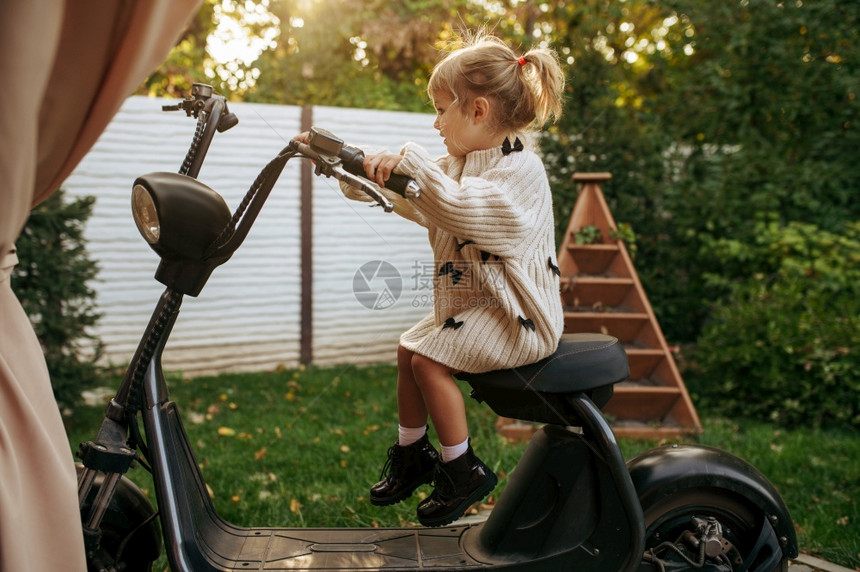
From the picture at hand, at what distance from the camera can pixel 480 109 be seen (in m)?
1.84

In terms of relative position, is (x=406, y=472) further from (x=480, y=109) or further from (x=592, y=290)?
(x=592, y=290)

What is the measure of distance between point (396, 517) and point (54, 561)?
147cm

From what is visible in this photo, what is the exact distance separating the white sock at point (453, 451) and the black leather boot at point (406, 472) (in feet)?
0.44

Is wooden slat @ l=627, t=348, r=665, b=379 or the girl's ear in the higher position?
the girl's ear

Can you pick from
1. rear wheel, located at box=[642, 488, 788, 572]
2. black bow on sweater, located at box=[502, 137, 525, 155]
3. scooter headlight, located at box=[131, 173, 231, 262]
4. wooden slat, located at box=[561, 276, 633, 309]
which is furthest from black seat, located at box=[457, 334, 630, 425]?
Result: wooden slat, located at box=[561, 276, 633, 309]

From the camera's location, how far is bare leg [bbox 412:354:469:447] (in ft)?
5.92

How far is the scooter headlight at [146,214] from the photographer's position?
156cm

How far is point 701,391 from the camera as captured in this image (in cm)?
435

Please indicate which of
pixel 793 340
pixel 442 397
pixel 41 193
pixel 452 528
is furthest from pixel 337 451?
pixel 793 340

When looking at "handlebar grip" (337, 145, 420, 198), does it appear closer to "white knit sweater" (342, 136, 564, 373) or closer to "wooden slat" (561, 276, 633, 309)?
"white knit sweater" (342, 136, 564, 373)

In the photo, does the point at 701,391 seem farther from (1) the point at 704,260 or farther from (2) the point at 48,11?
(2) the point at 48,11

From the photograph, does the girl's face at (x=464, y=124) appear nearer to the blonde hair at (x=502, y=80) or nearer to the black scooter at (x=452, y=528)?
the blonde hair at (x=502, y=80)

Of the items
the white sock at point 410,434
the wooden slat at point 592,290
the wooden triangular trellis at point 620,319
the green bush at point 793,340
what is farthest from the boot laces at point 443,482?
the green bush at point 793,340

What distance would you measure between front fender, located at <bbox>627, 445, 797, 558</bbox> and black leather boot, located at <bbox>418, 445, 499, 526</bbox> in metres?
0.39
